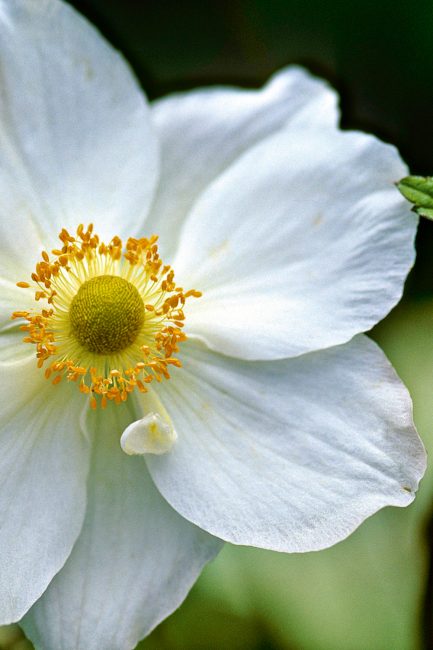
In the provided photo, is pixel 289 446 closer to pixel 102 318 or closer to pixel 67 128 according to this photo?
pixel 102 318

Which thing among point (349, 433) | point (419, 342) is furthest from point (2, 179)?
point (419, 342)

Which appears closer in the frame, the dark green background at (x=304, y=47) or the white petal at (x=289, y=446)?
the white petal at (x=289, y=446)

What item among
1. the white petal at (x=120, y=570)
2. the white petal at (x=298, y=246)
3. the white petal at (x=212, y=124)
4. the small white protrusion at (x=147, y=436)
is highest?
the white petal at (x=212, y=124)

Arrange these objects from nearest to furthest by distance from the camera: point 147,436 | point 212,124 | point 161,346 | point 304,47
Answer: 1. point 147,436
2. point 161,346
3. point 212,124
4. point 304,47

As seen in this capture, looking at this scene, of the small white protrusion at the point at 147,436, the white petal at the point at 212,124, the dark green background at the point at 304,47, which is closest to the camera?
the small white protrusion at the point at 147,436

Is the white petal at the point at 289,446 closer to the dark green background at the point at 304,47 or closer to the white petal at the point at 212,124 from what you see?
the white petal at the point at 212,124

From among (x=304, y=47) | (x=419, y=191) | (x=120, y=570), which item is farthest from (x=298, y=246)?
(x=304, y=47)

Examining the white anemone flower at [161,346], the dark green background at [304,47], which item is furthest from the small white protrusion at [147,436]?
the dark green background at [304,47]

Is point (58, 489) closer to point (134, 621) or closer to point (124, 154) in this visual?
point (134, 621)

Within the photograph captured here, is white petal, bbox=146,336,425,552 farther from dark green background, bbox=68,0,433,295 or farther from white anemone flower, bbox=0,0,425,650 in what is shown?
dark green background, bbox=68,0,433,295
